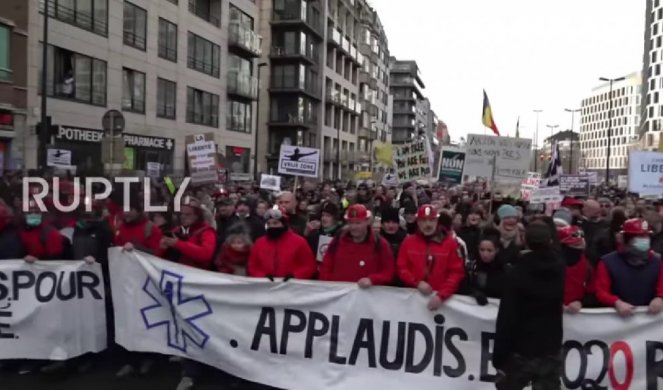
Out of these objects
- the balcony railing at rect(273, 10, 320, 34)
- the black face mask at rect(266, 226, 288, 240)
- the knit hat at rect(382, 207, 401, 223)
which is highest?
the balcony railing at rect(273, 10, 320, 34)

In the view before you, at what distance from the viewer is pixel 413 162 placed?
52.5 ft

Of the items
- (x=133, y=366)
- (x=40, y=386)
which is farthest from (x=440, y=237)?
(x=40, y=386)

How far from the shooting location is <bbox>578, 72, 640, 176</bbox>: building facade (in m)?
151

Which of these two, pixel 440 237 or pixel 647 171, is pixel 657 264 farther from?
pixel 647 171

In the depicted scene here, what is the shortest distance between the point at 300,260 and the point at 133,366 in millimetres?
2073

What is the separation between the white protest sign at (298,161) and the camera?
47.0ft

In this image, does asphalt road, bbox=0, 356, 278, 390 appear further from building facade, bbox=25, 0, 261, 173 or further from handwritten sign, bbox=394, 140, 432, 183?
building facade, bbox=25, 0, 261, 173

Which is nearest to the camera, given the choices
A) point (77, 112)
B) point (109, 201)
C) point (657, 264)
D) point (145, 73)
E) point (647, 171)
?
point (657, 264)

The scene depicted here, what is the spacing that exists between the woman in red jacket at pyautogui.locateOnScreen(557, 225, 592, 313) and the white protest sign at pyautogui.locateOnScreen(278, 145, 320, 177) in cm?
910

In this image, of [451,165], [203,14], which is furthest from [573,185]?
[203,14]

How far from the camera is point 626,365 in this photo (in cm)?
523

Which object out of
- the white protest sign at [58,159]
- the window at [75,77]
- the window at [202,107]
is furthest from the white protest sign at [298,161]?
the window at [202,107]

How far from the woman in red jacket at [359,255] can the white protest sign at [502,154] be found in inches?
266

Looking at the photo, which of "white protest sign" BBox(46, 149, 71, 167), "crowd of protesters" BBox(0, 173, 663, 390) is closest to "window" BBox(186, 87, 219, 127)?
"white protest sign" BBox(46, 149, 71, 167)
